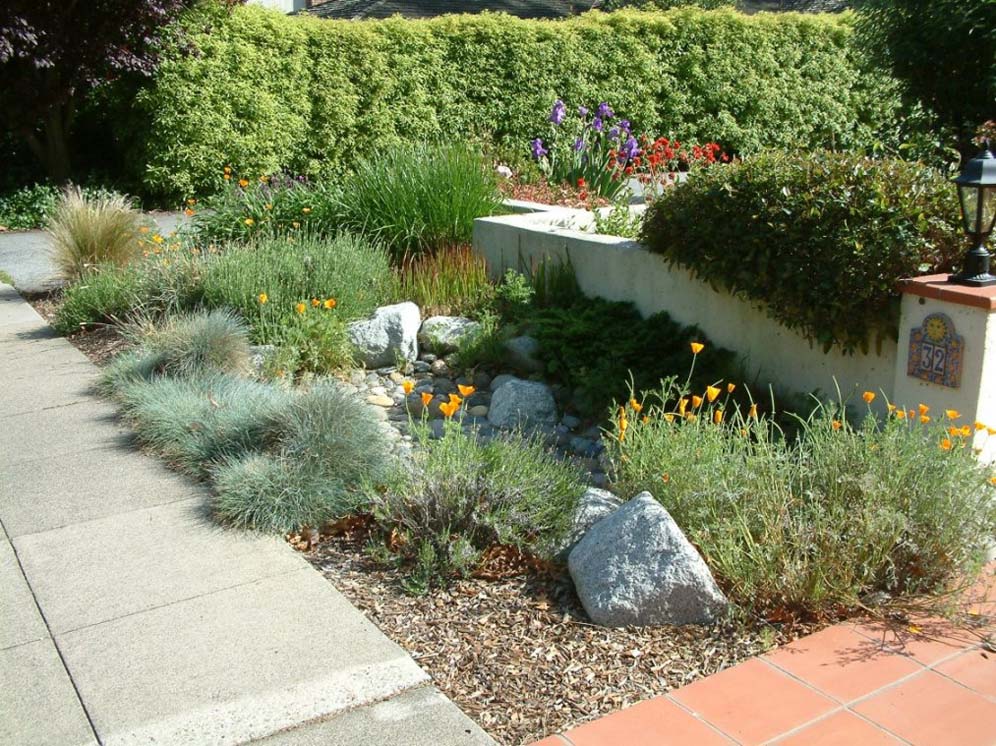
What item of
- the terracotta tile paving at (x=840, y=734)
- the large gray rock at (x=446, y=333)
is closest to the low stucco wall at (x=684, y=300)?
the large gray rock at (x=446, y=333)

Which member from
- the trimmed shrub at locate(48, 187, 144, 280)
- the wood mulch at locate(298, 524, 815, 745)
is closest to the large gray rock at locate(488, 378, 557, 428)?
the wood mulch at locate(298, 524, 815, 745)

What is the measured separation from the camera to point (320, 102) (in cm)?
1470

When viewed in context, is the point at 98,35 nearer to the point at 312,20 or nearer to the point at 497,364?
the point at 312,20

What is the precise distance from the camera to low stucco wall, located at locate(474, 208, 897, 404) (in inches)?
213

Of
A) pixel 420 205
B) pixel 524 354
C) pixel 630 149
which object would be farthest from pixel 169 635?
pixel 630 149

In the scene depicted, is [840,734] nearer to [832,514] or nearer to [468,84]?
[832,514]

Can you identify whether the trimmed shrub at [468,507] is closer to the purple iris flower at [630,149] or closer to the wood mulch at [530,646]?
the wood mulch at [530,646]

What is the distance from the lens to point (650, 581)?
3.54 metres

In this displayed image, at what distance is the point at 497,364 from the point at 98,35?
936 centimetres

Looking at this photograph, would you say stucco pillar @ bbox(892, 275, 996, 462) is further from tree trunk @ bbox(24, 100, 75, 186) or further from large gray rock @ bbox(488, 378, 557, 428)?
tree trunk @ bbox(24, 100, 75, 186)

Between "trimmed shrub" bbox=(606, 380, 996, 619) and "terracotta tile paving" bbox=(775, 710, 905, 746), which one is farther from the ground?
"trimmed shrub" bbox=(606, 380, 996, 619)

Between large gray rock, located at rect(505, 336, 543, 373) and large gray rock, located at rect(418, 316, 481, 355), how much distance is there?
0.31 metres

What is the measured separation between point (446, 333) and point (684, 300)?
1662 mm

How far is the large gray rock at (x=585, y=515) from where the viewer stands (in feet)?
13.1
